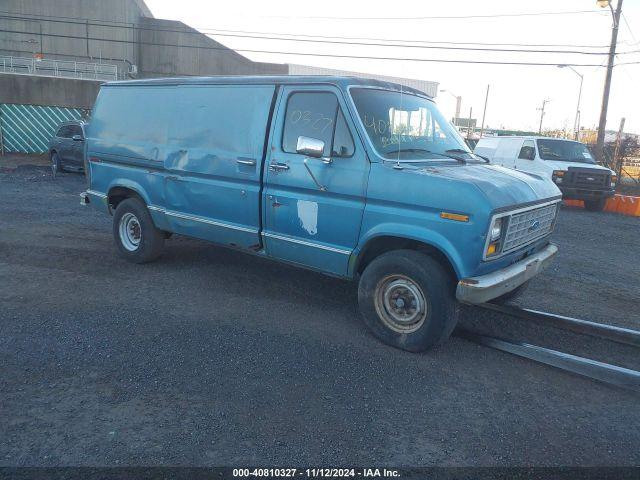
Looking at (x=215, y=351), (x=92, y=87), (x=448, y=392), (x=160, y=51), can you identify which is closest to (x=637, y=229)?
(x=448, y=392)

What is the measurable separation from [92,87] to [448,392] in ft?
84.7

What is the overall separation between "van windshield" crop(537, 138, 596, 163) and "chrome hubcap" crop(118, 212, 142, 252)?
39.0ft

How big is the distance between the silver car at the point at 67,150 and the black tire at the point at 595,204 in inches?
597

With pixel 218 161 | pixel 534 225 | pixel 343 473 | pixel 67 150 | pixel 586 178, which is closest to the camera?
pixel 343 473

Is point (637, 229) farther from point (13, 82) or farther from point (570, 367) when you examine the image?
point (13, 82)

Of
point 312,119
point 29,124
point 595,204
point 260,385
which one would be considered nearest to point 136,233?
point 312,119

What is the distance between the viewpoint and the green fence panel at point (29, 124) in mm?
21328

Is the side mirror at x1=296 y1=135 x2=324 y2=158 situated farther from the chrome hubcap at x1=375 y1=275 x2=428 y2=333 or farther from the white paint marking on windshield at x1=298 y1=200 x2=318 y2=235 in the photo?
the chrome hubcap at x1=375 y1=275 x2=428 y2=333

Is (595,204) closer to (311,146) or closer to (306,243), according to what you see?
(306,243)

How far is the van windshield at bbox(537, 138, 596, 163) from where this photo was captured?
567 inches

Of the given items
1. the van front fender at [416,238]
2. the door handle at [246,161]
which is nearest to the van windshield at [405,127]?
the van front fender at [416,238]

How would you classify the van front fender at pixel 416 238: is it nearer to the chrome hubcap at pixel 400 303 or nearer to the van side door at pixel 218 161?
the chrome hubcap at pixel 400 303

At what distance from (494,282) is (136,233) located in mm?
4795

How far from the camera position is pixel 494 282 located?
3959mm
